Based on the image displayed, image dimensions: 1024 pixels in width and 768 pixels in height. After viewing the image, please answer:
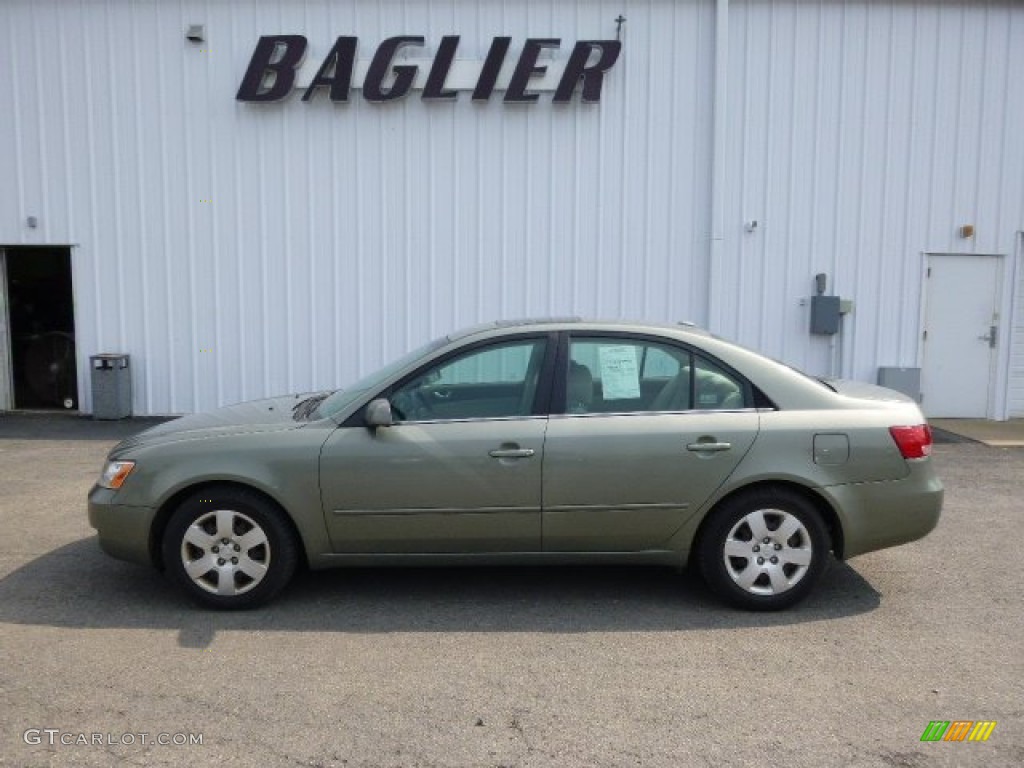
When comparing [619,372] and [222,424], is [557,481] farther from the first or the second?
[222,424]

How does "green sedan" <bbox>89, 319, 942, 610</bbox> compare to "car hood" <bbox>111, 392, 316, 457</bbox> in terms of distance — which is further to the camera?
"car hood" <bbox>111, 392, 316, 457</bbox>

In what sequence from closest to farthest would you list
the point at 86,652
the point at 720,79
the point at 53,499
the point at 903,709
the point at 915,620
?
the point at 903,709 → the point at 86,652 → the point at 915,620 → the point at 53,499 → the point at 720,79

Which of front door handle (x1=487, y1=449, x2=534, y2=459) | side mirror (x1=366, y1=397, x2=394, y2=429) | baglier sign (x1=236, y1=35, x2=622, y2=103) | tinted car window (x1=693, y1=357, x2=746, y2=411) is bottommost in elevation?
front door handle (x1=487, y1=449, x2=534, y2=459)

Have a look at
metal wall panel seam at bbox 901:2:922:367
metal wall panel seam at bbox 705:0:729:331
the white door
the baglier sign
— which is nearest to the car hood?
the baglier sign

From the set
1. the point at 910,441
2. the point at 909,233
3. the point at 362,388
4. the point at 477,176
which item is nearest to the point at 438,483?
the point at 362,388

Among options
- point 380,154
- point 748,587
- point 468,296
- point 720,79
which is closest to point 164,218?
point 380,154

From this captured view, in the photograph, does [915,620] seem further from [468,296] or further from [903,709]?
[468,296]

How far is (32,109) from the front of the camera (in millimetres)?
10289

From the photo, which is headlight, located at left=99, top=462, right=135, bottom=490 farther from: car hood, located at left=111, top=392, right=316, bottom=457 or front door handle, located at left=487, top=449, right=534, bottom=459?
front door handle, located at left=487, top=449, right=534, bottom=459

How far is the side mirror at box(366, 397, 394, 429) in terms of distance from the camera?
14.0ft

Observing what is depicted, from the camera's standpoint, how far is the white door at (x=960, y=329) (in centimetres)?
1055

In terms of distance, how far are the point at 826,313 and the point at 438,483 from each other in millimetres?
7418

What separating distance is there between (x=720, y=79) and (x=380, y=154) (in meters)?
4.24

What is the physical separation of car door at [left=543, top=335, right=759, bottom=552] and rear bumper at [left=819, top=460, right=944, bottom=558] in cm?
62
